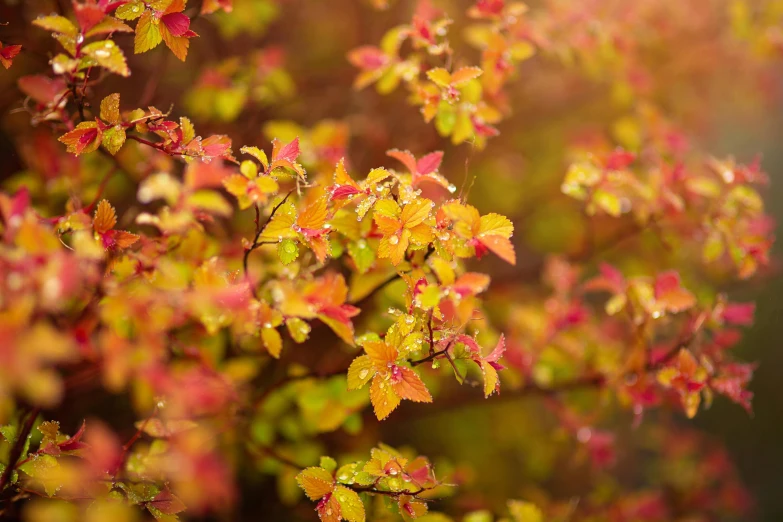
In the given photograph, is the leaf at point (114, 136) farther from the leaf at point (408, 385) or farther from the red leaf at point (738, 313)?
the red leaf at point (738, 313)

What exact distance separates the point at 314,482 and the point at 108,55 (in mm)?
1033

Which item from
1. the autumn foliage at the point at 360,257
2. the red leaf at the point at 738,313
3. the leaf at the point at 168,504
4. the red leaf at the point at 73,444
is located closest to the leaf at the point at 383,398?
the autumn foliage at the point at 360,257

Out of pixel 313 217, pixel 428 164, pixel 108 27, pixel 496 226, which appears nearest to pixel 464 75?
pixel 428 164

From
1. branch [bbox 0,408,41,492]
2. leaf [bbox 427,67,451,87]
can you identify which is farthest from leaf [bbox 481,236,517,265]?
branch [bbox 0,408,41,492]

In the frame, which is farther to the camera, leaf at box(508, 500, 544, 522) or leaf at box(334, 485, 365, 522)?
leaf at box(508, 500, 544, 522)

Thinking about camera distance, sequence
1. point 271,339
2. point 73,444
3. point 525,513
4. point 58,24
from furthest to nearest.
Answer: point 525,513 → point 271,339 → point 73,444 → point 58,24

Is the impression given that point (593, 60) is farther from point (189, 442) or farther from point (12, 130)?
point (12, 130)

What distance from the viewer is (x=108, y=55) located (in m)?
1.11

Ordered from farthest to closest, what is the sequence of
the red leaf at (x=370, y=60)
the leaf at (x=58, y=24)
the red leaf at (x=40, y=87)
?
the red leaf at (x=370, y=60), the red leaf at (x=40, y=87), the leaf at (x=58, y=24)

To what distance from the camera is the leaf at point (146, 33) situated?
48.6 inches

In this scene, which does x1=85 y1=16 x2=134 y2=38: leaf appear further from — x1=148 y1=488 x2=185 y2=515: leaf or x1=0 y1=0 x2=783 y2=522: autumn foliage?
x1=148 y1=488 x2=185 y2=515: leaf

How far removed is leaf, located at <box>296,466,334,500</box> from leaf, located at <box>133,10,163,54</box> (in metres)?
1.04

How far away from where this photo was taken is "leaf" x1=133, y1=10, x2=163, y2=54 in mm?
1235

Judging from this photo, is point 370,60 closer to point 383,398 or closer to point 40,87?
point 40,87
